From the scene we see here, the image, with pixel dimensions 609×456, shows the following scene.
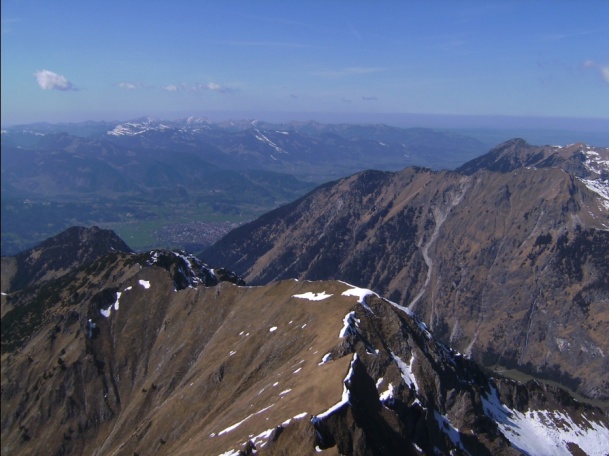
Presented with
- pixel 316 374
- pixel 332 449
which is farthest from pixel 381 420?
pixel 332 449

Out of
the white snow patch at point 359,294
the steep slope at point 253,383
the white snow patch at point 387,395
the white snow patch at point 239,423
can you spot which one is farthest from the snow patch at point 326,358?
the white snow patch at point 359,294

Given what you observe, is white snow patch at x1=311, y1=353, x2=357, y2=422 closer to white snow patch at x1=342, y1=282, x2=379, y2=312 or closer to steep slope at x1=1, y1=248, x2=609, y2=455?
steep slope at x1=1, y1=248, x2=609, y2=455

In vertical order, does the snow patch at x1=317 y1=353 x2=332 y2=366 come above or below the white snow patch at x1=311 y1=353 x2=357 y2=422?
below

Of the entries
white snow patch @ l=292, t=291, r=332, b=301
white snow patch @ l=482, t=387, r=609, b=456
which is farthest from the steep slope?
white snow patch @ l=292, t=291, r=332, b=301

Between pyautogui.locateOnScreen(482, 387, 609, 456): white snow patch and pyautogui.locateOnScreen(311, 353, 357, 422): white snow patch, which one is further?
pyautogui.locateOnScreen(482, 387, 609, 456): white snow patch

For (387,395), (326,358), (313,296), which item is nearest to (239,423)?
(326,358)

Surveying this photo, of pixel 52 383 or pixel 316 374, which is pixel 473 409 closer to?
pixel 316 374
